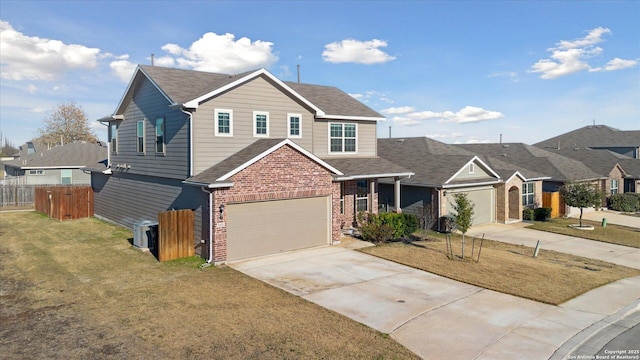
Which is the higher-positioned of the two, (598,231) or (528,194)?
(528,194)

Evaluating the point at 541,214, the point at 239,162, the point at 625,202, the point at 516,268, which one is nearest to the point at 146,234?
the point at 239,162

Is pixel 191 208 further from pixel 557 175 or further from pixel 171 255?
pixel 557 175

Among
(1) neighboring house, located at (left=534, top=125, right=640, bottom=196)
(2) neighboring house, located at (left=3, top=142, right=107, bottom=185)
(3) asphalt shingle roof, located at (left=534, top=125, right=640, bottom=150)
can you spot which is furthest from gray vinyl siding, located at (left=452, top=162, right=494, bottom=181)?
(3) asphalt shingle roof, located at (left=534, top=125, right=640, bottom=150)

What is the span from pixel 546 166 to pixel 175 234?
92.7 feet

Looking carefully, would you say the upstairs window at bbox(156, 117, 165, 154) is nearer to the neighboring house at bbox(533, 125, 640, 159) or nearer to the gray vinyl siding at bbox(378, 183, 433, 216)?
the gray vinyl siding at bbox(378, 183, 433, 216)

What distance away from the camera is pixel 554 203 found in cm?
3100

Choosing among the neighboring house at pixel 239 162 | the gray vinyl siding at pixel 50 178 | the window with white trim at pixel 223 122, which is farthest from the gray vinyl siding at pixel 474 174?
the gray vinyl siding at pixel 50 178

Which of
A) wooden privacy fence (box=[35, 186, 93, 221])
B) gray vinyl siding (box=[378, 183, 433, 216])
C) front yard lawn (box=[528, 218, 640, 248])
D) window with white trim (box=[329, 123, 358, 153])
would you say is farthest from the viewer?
wooden privacy fence (box=[35, 186, 93, 221])

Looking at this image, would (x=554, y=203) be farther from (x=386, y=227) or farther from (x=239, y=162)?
(x=239, y=162)

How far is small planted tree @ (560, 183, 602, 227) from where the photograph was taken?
26.8 metres

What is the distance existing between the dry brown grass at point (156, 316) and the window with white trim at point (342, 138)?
34.5 feet

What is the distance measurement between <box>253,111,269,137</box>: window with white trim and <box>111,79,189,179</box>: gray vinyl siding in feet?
9.68

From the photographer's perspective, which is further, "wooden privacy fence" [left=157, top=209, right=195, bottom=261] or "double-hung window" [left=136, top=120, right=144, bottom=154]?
"double-hung window" [left=136, top=120, right=144, bottom=154]

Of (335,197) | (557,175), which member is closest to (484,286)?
(335,197)
